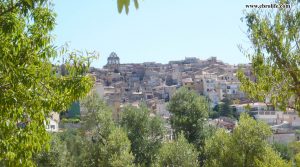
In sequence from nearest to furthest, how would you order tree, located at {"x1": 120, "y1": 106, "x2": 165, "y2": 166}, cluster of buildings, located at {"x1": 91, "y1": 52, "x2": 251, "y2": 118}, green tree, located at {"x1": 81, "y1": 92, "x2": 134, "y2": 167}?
1. green tree, located at {"x1": 81, "y1": 92, "x2": 134, "y2": 167}
2. tree, located at {"x1": 120, "y1": 106, "x2": 165, "y2": 166}
3. cluster of buildings, located at {"x1": 91, "y1": 52, "x2": 251, "y2": 118}

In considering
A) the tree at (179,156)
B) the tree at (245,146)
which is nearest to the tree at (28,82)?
the tree at (245,146)

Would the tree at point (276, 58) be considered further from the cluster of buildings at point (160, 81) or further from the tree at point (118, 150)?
the cluster of buildings at point (160, 81)

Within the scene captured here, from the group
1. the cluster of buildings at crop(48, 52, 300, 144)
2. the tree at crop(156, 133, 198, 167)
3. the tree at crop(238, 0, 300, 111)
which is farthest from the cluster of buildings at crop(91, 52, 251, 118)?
the tree at crop(238, 0, 300, 111)

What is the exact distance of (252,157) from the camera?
1833 cm

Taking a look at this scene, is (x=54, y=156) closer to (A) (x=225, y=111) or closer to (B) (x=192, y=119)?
(B) (x=192, y=119)

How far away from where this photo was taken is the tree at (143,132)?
2495 cm

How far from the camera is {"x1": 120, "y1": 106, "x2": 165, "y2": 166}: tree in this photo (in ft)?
81.9

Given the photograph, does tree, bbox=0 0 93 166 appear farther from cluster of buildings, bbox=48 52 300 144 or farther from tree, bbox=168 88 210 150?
cluster of buildings, bbox=48 52 300 144

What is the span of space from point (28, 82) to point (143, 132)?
2070 cm

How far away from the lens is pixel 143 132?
25688 mm

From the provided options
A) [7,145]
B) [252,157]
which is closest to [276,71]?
[7,145]

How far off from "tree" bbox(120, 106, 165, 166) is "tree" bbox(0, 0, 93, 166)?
1857cm

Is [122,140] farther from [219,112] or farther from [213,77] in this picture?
[213,77]

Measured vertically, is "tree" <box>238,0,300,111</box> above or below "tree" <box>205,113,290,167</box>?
above
